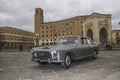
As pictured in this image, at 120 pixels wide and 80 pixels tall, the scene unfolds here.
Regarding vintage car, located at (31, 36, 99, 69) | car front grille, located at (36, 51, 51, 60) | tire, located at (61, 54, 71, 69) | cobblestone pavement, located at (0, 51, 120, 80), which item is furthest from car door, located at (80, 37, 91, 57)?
car front grille, located at (36, 51, 51, 60)

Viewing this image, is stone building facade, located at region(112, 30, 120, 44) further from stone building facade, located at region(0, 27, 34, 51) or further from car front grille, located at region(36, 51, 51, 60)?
car front grille, located at region(36, 51, 51, 60)

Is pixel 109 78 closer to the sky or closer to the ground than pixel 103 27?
closer to the ground

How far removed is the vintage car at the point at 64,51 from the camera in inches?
339

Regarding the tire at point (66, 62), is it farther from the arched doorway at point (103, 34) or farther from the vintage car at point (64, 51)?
the arched doorway at point (103, 34)

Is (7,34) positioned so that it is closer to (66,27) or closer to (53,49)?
(66,27)

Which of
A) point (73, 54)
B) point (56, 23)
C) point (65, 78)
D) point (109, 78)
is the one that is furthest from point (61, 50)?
point (56, 23)

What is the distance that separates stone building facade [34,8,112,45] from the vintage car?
2288 inches

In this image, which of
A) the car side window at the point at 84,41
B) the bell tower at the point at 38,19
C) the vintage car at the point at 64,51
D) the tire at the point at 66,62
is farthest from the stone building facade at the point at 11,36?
the tire at the point at 66,62

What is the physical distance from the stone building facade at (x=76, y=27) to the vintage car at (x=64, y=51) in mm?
58103

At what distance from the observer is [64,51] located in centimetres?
890

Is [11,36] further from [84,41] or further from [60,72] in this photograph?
[60,72]

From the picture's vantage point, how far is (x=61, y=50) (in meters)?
8.73

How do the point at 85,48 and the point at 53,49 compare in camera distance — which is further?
the point at 85,48

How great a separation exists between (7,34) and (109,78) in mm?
91452
